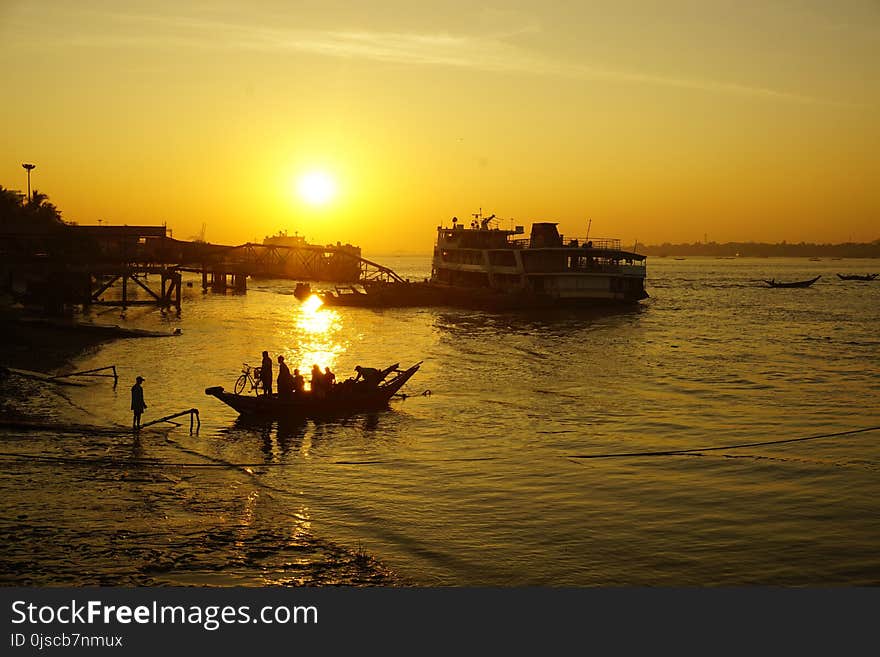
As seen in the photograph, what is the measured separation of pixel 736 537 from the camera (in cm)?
1741

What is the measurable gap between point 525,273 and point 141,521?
7450cm

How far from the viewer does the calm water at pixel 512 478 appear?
15688 millimetres

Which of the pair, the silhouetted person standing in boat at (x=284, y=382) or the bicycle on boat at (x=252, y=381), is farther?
the bicycle on boat at (x=252, y=381)

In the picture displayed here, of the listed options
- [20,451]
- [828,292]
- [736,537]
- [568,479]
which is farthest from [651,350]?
[828,292]

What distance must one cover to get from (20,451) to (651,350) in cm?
4309

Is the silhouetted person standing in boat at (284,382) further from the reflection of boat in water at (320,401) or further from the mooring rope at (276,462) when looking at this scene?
the mooring rope at (276,462)

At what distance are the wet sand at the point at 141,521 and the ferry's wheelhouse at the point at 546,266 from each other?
6698 cm

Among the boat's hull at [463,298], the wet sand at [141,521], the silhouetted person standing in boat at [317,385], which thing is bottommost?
the wet sand at [141,521]

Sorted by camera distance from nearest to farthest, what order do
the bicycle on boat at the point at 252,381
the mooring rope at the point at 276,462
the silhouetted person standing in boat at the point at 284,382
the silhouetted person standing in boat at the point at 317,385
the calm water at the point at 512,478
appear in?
1. the calm water at the point at 512,478
2. the mooring rope at the point at 276,462
3. the silhouetted person standing in boat at the point at 284,382
4. the silhouetted person standing in boat at the point at 317,385
5. the bicycle on boat at the point at 252,381

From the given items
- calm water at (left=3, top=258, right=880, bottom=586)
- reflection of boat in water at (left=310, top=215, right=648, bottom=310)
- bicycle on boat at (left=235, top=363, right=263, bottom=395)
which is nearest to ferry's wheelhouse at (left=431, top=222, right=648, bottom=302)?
reflection of boat in water at (left=310, top=215, right=648, bottom=310)

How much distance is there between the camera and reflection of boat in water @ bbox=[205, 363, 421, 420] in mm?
27141

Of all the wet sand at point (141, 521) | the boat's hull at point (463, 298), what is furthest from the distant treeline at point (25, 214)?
the wet sand at point (141, 521)

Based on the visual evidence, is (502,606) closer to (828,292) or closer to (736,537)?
(736,537)

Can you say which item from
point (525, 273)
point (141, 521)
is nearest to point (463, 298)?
point (525, 273)
